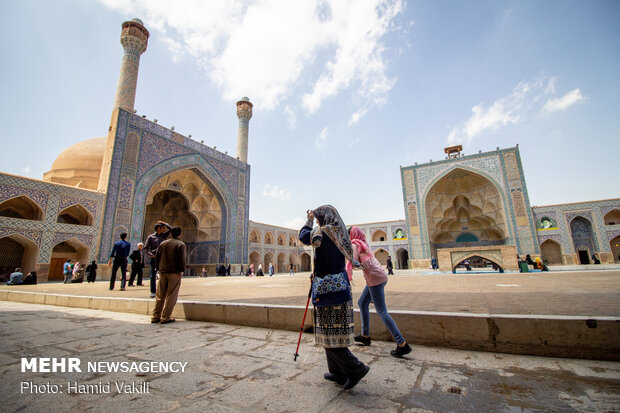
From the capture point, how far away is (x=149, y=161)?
51.0ft

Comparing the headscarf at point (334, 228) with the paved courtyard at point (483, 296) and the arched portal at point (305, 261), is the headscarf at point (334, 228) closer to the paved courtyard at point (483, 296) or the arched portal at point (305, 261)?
the paved courtyard at point (483, 296)

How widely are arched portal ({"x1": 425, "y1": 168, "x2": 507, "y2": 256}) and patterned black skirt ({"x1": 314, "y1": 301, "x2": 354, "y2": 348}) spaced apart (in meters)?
21.5

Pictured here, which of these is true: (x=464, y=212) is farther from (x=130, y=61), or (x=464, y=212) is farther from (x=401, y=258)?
(x=130, y=61)

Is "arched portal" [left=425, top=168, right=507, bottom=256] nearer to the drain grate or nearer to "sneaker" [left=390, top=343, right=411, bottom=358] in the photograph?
"sneaker" [left=390, top=343, right=411, bottom=358]

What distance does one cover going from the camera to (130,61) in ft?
52.0

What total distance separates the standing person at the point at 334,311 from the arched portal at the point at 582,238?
2806cm

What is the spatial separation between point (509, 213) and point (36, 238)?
26.6 meters

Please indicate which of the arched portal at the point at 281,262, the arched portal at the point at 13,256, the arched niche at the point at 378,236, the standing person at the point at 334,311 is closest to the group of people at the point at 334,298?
the standing person at the point at 334,311

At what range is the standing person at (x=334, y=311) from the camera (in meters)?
1.59

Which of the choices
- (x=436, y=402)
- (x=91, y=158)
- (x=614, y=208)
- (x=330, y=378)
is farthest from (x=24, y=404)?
(x=614, y=208)

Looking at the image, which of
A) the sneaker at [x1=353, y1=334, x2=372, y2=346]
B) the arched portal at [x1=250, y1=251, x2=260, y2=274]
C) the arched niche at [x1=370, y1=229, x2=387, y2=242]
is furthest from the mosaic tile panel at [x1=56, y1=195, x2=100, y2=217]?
the arched niche at [x1=370, y1=229, x2=387, y2=242]

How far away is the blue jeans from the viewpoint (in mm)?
2191

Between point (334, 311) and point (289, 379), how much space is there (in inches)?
18.5

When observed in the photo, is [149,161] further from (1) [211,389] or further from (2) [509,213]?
(2) [509,213]
